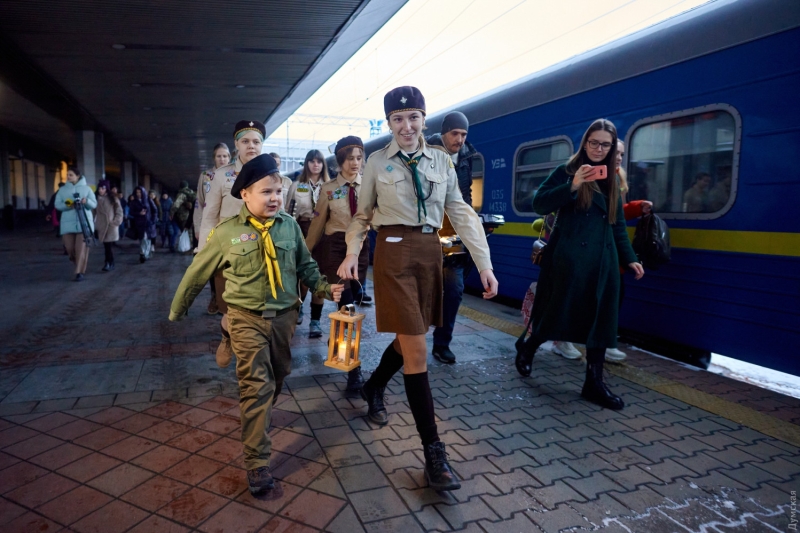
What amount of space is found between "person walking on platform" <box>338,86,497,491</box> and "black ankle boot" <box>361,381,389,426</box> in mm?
567

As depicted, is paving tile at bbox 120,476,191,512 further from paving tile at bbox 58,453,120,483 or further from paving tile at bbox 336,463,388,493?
paving tile at bbox 336,463,388,493

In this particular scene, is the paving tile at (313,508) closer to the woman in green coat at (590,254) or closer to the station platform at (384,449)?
the station platform at (384,449)

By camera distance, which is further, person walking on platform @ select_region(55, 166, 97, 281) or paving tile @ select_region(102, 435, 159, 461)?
person walking on platform @ select_region(55, 166, 97, 281)

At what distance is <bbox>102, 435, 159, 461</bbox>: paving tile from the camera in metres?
2.97

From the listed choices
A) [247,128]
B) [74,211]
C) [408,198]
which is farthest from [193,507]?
[74,211]

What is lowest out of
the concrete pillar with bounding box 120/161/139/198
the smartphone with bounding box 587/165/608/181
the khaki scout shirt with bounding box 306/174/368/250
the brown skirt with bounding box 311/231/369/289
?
the brown skirt with bounding box 311/231/369/289

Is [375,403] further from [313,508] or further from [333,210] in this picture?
[333,210]

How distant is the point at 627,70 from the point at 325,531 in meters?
5.08

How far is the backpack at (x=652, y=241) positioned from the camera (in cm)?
441

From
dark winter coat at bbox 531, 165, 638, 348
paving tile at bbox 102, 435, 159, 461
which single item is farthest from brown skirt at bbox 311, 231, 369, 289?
paving tile at bbox 102, 435, 159, 461

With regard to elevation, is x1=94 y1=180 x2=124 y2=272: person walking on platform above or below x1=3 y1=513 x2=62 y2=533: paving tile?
above

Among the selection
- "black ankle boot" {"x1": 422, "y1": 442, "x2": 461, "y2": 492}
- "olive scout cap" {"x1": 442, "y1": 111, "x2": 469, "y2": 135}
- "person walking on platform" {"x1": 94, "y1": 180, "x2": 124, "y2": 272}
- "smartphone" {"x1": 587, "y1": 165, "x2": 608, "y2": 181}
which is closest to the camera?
"black ankle boot" {"x1": 422, "y1": 442, "x2": 461, "y2": 492}

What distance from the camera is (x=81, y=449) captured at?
3.04 m

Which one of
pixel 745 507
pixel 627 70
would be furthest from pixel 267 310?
pixel 627 70
